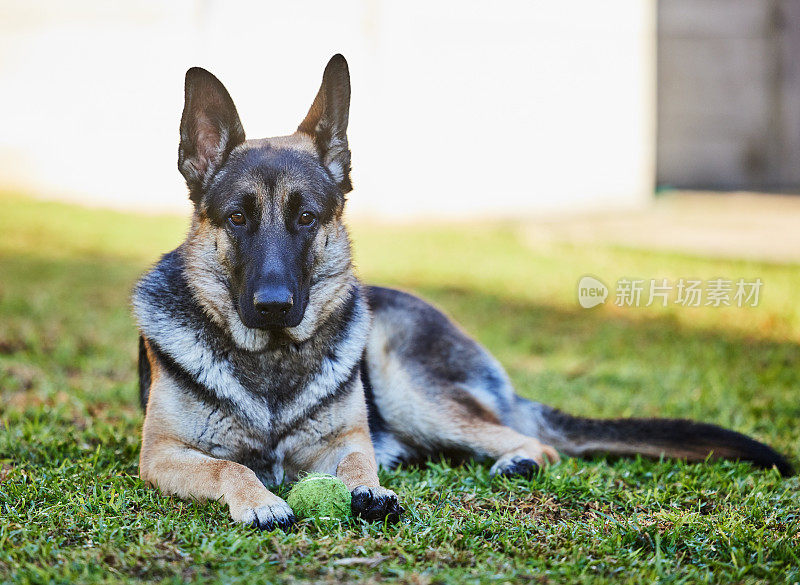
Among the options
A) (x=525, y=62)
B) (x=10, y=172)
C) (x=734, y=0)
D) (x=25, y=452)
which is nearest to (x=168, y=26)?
(x=10, y=172)

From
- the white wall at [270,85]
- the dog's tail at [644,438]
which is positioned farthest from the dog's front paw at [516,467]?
the white wall at [270,85]

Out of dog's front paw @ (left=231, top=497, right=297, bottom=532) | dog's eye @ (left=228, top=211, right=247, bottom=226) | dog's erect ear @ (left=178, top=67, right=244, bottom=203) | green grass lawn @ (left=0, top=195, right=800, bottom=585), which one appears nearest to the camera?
green grass lawn @ (left=0, top=195, right=800, bottom=585)

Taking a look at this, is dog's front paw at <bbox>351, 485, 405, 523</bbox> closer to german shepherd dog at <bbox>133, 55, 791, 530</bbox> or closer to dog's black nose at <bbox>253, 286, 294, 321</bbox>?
german shepherd dog at <bbox>133, 55, 791, 530</bbox>

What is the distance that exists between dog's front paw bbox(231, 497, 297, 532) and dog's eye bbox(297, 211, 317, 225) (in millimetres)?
1165

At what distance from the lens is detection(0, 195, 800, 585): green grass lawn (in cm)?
289

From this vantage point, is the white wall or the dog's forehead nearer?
the dog's forehead

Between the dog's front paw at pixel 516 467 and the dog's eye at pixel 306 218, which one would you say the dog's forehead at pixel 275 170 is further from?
the dog's front paw at pixel 516 467

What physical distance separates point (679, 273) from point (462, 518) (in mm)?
6384

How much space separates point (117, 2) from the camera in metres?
12.6

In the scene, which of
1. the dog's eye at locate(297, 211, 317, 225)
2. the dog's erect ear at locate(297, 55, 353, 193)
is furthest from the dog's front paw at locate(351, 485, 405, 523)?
the dog's erect ear at locate(297, 55, 353, 193)

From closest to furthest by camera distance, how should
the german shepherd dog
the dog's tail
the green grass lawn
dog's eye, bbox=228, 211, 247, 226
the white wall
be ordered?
the green grass lawn → the german shepherd dog → dog's eye, bbox=228, 211, 247, 226 → the dog's tail → the white wall

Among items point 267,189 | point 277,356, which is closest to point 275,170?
point 267,189

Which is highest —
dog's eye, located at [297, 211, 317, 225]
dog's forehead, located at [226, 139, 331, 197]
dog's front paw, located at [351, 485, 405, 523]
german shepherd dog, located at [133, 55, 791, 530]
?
dog's forehead, located at [226, 139, 331, 197]

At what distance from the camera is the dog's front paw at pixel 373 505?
3246 mm
